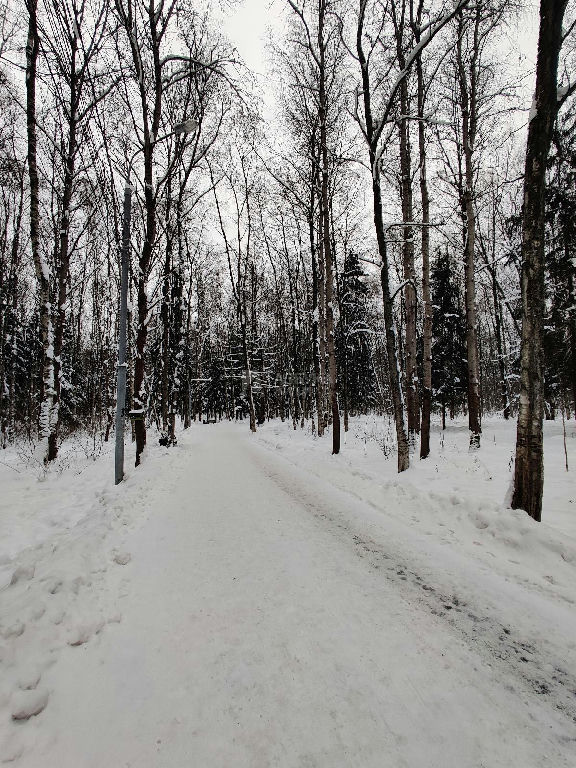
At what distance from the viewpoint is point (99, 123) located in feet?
39.9

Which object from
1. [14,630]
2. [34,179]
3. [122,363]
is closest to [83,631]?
[14,630]

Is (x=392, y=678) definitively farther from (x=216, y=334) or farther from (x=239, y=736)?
(x=216, y=334)

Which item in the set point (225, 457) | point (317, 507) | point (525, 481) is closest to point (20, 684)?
point (317, 507)

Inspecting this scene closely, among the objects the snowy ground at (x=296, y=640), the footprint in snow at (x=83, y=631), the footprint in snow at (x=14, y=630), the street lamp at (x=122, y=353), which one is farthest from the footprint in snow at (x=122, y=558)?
the street lamp at (x=122, y=353)

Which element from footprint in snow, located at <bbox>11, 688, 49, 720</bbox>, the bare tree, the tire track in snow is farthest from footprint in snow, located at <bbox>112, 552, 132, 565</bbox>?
the bare tree

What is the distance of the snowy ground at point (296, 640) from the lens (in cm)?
189

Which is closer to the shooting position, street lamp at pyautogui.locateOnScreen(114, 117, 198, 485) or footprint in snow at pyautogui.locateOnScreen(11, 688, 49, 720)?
footprint in snow at pyautogui.locateOnScreen(11, 688, 49, 720)

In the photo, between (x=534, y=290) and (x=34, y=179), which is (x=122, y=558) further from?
(x=34, y=179)

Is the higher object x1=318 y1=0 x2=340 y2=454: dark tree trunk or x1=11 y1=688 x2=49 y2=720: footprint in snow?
x1=318 y1=0 x2=340 y2=454: dark tree trunk

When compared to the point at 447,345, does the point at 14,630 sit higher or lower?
lower

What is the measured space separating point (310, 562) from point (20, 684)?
257 cm

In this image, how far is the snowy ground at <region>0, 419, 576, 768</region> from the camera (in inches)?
74.5

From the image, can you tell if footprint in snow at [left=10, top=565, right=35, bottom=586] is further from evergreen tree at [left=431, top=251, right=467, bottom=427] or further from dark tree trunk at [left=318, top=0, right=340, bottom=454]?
evergreen tree at [left=431, top=251, right=467, bottom=427]

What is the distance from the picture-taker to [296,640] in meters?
2.68
